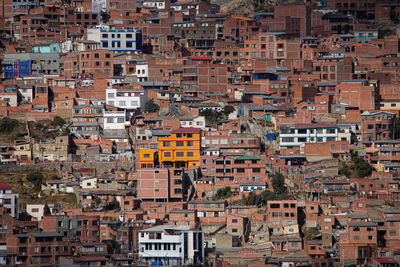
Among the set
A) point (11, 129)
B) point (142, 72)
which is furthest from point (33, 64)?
point (11, 129)

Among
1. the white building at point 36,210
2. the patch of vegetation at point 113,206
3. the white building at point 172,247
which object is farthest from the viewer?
the patch of vegetation at point 113,206

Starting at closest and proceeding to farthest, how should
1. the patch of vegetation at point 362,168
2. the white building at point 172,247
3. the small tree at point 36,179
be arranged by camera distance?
the white building at point 172,247, the small tree at point 36,179, the patch of vegetation at point 362,168

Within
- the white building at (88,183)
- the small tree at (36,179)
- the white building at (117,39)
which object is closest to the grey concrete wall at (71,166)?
the small tree at (36,179)

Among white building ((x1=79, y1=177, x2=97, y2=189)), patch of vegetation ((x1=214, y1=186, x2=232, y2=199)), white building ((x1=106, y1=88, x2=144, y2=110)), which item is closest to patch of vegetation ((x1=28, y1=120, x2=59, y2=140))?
white building ((x1=106, y1=88, x2=144, y2=110))

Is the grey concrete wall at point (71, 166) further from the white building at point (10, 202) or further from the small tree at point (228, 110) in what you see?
the small tree at point (228, 110)

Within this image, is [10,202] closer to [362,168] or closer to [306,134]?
[306,134]

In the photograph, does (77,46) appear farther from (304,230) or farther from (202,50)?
(304,230)
